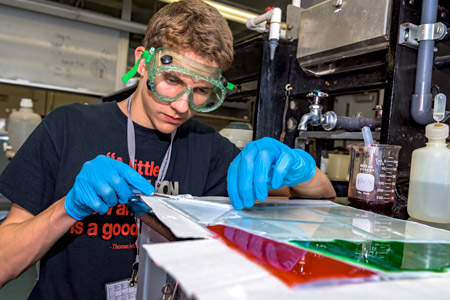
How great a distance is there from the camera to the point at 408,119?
1.12m

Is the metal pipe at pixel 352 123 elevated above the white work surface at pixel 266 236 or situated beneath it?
elevated above

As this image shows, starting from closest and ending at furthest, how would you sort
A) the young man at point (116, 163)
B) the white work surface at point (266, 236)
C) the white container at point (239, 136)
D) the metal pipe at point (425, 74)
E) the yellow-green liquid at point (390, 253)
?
the white work surface at point (266, 236)
the yellow-green liquid at point (390, 253)
the young man at point (116, 163)
the metal pipe at point (425, 74)
the white container at point (239, 136)

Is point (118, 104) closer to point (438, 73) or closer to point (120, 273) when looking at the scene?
point (120, 273)

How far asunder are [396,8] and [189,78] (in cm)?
70

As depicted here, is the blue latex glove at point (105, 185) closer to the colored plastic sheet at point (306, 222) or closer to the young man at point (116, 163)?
the young man at point (116, 163)

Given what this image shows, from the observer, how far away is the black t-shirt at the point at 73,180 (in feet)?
3.56

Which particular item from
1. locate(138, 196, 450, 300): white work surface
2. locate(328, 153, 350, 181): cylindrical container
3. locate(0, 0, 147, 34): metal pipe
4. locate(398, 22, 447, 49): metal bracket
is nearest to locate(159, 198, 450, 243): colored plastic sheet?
locate(138, 196, 450, 300): white work surface

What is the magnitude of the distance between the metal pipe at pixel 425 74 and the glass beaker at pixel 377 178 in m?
0.15

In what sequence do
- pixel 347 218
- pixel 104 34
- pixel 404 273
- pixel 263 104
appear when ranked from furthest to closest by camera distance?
pixel 104 34 → pixel 263 104 → pixel 347 218 → pixel 404 273

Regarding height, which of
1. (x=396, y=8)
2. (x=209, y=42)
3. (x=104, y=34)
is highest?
(x=104, y=34)

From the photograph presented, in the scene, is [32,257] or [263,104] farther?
[263,104]

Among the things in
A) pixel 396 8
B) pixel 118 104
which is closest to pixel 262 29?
pixel 396 8

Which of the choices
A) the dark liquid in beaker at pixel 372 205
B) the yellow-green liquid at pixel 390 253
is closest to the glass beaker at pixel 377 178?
the dark liquid in beaker at pixel 372 205

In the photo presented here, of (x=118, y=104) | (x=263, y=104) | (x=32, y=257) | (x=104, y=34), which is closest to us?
(x=32, y=257)
